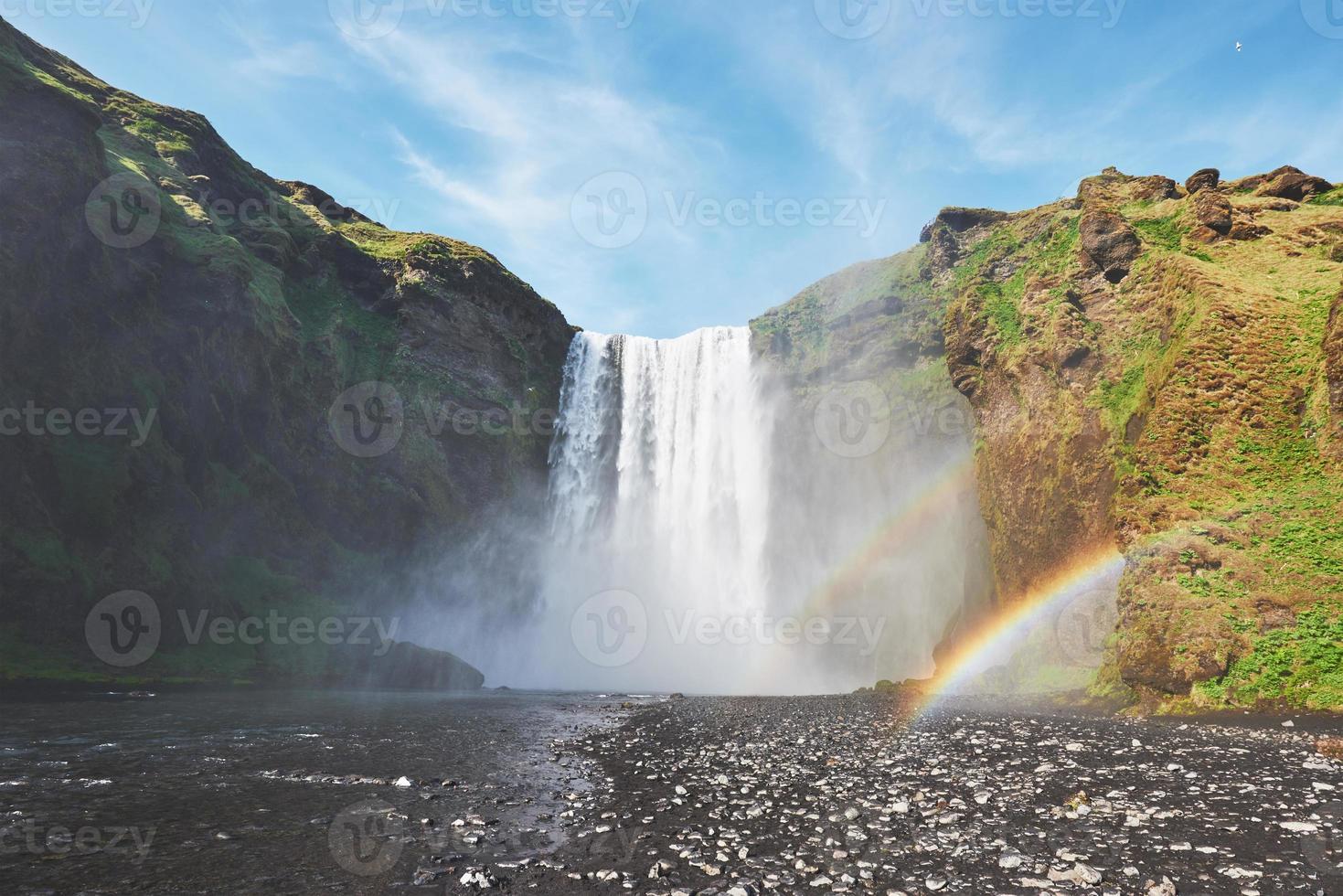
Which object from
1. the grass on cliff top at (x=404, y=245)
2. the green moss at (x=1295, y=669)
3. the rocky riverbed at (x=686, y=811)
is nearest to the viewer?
the rocky riverbed at (x=686, y=811)

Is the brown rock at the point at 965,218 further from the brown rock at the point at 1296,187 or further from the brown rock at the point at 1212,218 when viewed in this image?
the brown rock at the point at 1212,218

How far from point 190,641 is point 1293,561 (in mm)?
48873

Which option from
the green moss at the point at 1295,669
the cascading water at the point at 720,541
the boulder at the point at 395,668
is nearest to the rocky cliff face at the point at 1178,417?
the green moss at the point at 1295,669

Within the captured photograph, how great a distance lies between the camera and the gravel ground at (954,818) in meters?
6.77

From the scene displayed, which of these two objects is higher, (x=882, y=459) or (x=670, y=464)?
(x=670, y=464)

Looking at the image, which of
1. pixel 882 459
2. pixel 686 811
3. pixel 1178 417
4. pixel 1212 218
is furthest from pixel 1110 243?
pixel 686 811

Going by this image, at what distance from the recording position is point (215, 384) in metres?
41.0

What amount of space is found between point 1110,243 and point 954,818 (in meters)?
37.2

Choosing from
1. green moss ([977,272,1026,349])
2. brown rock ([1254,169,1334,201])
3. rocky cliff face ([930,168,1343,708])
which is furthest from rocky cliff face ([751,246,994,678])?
brown rock ([1254,169,1334,201])

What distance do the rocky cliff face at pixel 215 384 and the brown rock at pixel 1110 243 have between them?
46096 mm

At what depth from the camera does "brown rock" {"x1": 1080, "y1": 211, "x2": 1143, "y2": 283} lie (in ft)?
111

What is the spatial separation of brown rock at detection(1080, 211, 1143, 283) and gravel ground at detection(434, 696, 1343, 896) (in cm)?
2664

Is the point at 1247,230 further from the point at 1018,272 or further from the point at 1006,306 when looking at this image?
the point at 1018,272

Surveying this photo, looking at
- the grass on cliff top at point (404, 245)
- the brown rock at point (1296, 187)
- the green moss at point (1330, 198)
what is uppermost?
the grass on cliff top at point (404, 245)
